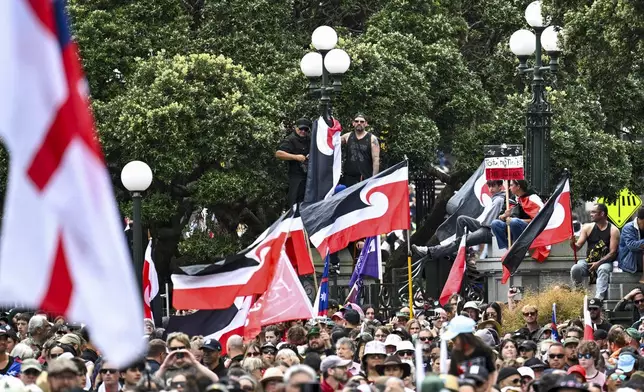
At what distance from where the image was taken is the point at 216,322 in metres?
17.7

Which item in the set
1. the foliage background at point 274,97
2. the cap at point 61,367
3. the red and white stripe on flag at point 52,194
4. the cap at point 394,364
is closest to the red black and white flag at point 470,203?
the foliage background at point 274,97

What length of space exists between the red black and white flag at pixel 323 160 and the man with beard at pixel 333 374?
12.2 m

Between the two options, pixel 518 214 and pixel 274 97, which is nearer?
pixel 518 214

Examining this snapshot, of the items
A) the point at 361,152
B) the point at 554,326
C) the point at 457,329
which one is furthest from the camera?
the point at 361,152

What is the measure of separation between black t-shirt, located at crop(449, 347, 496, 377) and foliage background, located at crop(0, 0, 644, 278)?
1611 cm

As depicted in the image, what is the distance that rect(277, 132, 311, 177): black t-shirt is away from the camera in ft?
86.2

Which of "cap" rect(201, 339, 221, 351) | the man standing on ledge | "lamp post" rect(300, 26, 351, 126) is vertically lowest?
"cap" rect(201, 339, 221, 351)

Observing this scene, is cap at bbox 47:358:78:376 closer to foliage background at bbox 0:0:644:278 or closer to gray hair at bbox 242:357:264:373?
gray hair at bbox 242:357:264:373

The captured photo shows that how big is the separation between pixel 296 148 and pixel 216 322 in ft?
29.4

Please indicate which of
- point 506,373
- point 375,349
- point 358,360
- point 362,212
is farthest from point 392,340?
point 362,212

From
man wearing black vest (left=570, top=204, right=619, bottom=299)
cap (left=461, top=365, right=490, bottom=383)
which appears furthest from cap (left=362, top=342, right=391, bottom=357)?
man wearing black vest (left=570, top=204, right=619, bottom=299)

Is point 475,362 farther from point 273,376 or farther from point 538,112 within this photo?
point 538,112

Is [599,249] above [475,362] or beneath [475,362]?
above

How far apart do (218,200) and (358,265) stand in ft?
26.6
